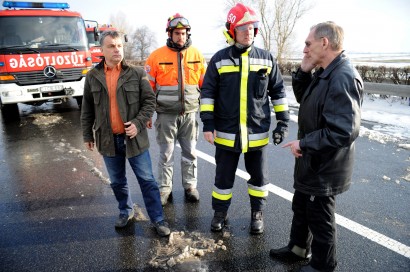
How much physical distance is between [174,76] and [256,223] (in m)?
1.82

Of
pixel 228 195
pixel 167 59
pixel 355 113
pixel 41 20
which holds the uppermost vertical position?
pixel 41 20

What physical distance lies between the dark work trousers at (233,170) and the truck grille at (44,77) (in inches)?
268

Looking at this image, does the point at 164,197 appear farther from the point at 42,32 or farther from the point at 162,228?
the point at 42,32

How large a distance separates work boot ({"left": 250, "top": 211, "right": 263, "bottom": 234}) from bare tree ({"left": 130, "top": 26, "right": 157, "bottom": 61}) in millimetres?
58623

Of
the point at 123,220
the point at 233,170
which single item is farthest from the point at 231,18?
the point at 123,220

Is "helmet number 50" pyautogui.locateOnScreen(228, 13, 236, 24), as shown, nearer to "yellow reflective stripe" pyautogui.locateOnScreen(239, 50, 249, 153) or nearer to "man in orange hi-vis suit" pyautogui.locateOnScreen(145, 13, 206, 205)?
"yellow reflective stripe" pyautogui.locateOnScreen(239, 50, 249, 153)

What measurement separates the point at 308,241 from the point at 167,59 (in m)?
2.34

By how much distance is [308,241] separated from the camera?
2.61 meters

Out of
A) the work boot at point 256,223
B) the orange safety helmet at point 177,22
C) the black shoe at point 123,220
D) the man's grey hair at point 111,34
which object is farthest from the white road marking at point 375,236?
the man's grey hair at point 111,34

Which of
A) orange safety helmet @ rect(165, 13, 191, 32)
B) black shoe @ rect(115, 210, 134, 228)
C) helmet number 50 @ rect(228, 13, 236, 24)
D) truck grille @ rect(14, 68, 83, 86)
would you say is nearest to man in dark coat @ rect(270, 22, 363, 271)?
helmet number 50 @ rect(228, 13, 236, 24)

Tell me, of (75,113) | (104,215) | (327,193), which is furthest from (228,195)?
(75,113)

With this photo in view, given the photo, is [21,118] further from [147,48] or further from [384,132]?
[147,48]

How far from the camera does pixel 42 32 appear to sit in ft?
26.2

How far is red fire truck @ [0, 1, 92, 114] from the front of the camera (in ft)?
24.9
